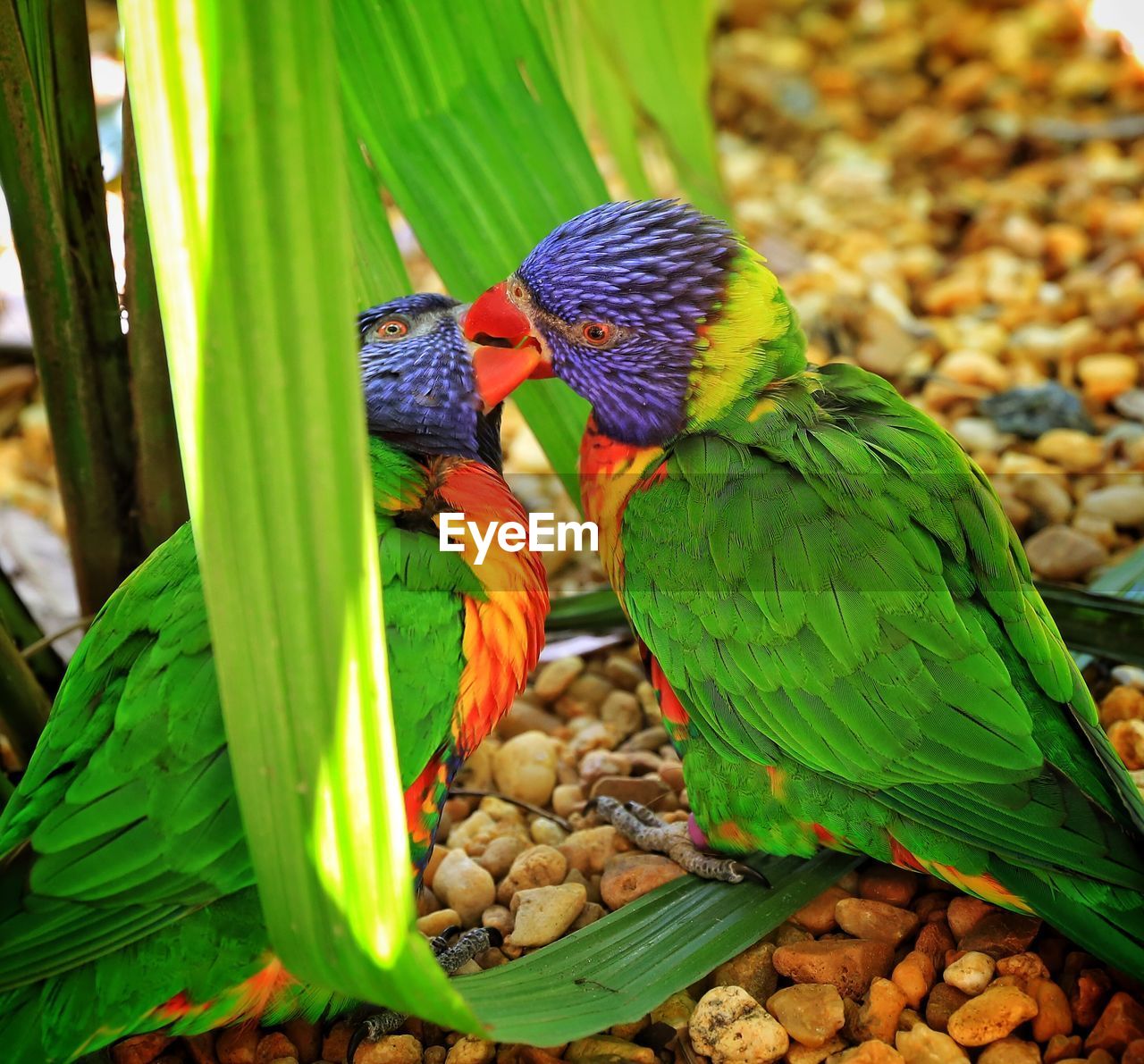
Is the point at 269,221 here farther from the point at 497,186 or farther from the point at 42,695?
the point at 42,695

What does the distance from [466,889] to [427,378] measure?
105 cm

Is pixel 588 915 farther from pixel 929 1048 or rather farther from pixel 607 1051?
pixel 929 1048

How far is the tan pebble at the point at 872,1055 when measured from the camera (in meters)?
1.77

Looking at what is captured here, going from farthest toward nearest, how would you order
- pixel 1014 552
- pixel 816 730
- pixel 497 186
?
pixel 497 186 < pixel 1014 552 < pixel 816 730

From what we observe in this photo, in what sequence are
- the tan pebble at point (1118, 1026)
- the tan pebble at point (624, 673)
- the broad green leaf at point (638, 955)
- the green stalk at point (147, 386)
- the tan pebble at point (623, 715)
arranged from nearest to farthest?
the broad green leaf at point (638, 955) → the tan pebble at point (1118, 1026) → the green stalk at point (147, 386) → the tan pebble at point (623, 715) → the tan pebble at point (624, 673)

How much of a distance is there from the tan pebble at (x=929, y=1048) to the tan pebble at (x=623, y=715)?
112 centimetres

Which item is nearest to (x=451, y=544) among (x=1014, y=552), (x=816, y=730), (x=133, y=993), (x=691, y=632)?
(x=691, y=632)

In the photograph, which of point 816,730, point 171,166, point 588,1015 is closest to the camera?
point 171,166

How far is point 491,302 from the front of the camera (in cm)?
222

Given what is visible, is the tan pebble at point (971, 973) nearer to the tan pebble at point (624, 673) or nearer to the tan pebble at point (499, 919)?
the tan pebble at point (499, 919)

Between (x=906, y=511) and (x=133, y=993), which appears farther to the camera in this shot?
(x=906, y=511)

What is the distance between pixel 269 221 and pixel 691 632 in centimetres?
117

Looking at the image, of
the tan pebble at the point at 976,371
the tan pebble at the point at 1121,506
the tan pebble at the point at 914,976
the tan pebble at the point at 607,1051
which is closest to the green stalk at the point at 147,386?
the tan pebble at the point at 607,1051

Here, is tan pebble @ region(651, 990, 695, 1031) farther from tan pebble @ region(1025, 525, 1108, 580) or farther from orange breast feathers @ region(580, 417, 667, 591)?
tan pebble @ region(1025, 525, 1108, 580)
